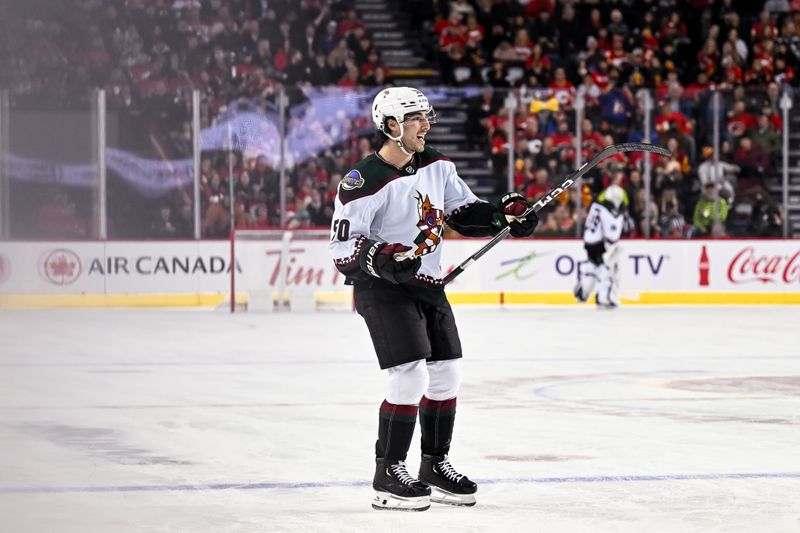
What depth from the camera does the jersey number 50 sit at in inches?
193

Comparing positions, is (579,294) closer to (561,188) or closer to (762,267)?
(762,267)

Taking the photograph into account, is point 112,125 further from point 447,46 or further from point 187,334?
point 447,46

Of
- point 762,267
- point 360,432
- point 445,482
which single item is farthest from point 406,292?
point 762,267

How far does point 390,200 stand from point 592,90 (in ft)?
39.5

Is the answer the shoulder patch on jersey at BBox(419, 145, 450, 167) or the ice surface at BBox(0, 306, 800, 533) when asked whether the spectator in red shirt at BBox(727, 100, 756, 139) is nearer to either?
the ice surface at BBox(0, 306, 800, 533)

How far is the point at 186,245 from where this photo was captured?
655 inches

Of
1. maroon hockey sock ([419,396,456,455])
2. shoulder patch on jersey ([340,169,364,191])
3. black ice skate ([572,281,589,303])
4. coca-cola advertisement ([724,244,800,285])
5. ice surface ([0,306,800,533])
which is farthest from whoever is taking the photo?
coca-cola advertisement ([724,244,800,285])

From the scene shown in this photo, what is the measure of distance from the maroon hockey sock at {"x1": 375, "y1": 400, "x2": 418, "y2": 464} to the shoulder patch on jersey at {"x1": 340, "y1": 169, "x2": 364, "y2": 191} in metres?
0.70

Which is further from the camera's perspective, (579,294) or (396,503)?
(579,294)

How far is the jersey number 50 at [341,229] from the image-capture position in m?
4.90

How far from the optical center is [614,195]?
54.5ft

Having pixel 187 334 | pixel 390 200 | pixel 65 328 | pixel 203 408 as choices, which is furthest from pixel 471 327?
pixel 390 200

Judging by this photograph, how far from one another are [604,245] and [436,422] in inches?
458

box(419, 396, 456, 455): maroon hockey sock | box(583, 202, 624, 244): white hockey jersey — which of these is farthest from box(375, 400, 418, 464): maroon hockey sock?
box(583, 202, 624, 244): white hockey jersey
